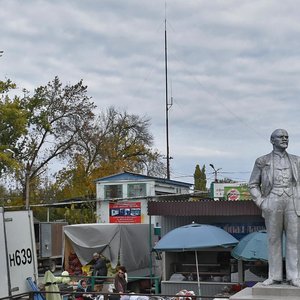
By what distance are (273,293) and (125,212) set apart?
91.1ft

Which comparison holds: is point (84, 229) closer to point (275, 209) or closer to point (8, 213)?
point (8, 213)

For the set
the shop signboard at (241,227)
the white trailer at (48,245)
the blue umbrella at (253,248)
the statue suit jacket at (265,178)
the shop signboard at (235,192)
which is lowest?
the white trailer at (48,245)

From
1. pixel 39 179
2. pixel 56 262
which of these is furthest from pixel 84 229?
pixel 39 179

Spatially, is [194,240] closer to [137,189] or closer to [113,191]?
[137,189]

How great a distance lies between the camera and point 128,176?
37.8 meters

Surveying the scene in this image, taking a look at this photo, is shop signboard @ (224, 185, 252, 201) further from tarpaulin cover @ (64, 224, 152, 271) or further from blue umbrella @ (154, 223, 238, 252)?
blue umbrella @ (154, 223, 238, 252)

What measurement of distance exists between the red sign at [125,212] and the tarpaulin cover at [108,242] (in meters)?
11.9

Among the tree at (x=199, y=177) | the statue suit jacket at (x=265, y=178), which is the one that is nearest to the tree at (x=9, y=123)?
the statue suit jacket at (x=265, y=178)

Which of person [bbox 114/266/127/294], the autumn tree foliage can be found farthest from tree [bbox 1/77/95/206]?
person [bbox 114/266/127/294]

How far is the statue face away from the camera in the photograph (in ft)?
30.2

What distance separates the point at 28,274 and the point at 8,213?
1643mm

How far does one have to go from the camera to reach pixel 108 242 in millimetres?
22328

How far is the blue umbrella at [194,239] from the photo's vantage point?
53.5ft

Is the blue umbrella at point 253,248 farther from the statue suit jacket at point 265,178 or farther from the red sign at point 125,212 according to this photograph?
the red sign at point 125,212
